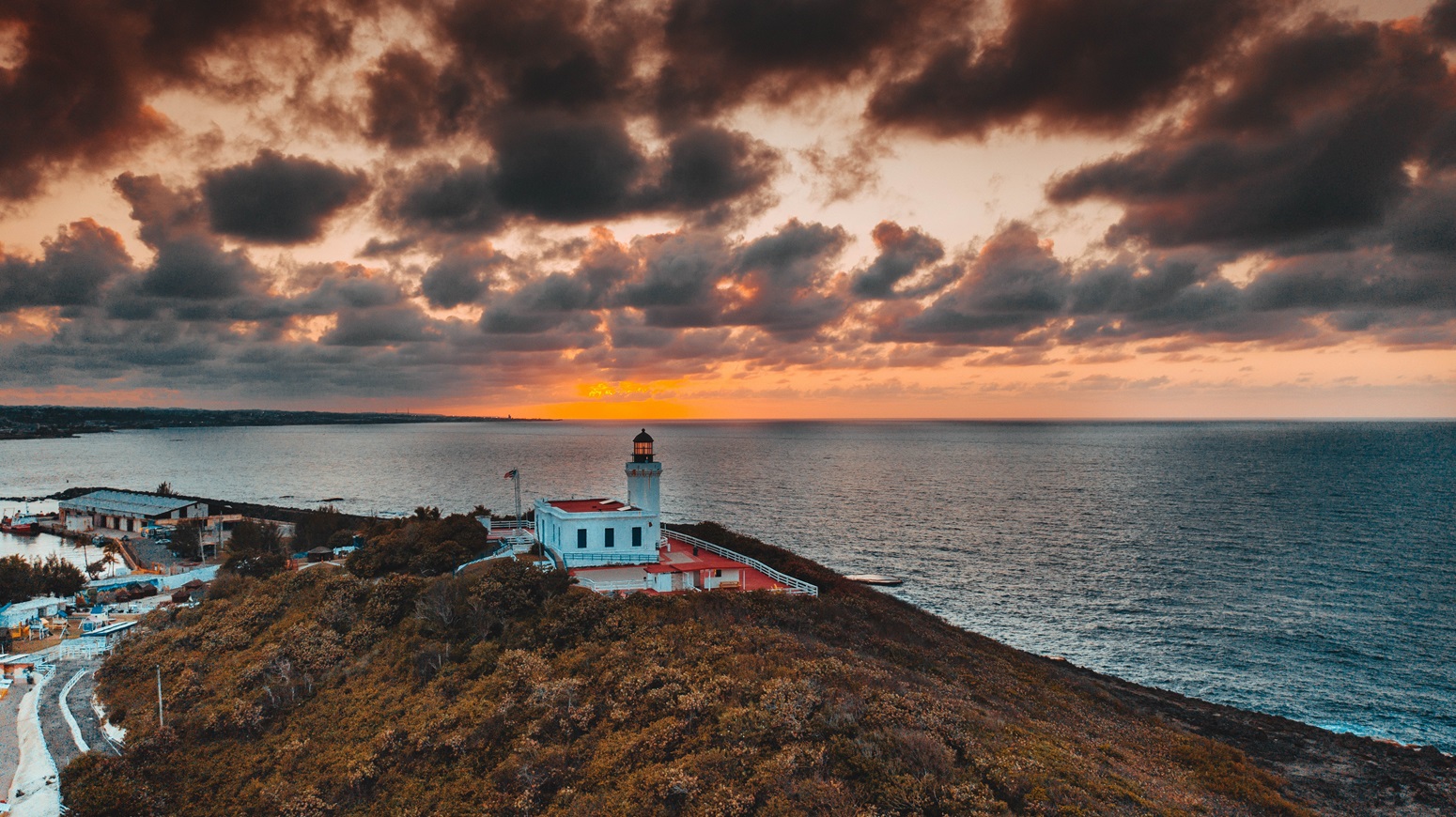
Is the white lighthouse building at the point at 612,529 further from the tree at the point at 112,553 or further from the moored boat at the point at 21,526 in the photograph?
the moored boat at the point at 21,526

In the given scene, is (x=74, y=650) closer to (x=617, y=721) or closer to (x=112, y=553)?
(x=617, y=721)

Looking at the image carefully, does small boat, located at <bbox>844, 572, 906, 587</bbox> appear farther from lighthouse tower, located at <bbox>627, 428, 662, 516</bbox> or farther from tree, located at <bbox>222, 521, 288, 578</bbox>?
tree, located at <bbox>222, 521, 288, 578</bbox>

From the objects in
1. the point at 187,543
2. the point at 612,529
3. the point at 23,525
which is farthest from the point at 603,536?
the point at 23,525

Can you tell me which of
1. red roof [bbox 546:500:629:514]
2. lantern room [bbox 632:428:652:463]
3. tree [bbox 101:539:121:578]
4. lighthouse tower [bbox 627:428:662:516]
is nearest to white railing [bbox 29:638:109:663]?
red roof [bbox 546:500:629:514]

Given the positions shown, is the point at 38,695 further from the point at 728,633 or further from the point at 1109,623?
the point at 1109,623

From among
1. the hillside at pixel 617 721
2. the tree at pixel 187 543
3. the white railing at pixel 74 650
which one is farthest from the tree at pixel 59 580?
the hillside at pixel 617 721

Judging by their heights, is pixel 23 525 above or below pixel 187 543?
below

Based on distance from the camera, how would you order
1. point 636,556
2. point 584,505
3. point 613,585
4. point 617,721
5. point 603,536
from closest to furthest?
1. point 617,721
2. point 613,585
3. point 603,536
4. point 636,556
5. point 584,505
